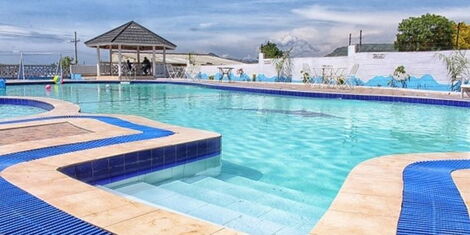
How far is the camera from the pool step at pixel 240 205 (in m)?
2.97

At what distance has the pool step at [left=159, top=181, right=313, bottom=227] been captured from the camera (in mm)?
2973

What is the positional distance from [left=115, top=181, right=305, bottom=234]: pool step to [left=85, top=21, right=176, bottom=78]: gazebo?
60.7 ft

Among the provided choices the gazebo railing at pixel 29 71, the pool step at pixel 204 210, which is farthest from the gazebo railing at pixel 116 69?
the pool step at pixel 204 210

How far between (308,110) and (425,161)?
5927 millimetres

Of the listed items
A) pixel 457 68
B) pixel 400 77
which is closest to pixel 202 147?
pixel 457 68

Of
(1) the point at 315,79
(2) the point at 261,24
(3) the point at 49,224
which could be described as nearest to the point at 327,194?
(3) the point at 49,224

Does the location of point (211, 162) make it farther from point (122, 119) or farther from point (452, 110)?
point (452, 110)

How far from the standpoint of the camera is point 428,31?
36.8m

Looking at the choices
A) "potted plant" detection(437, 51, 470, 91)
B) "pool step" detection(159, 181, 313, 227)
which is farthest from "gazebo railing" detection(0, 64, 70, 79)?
"pool step" detection(159, 181, 313, 227)

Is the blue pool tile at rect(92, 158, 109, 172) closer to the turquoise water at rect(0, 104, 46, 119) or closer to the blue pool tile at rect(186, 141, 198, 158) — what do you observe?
the blue pool tile at rect(186, 141, 198, 158)

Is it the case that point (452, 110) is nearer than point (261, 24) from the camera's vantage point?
Yes

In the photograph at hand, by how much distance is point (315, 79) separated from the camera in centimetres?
1769

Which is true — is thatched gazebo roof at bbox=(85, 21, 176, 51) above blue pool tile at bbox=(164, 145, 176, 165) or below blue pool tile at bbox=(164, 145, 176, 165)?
above

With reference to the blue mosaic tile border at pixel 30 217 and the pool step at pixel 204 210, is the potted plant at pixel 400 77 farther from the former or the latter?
the blue mosaic tile border at pixel 30 217
